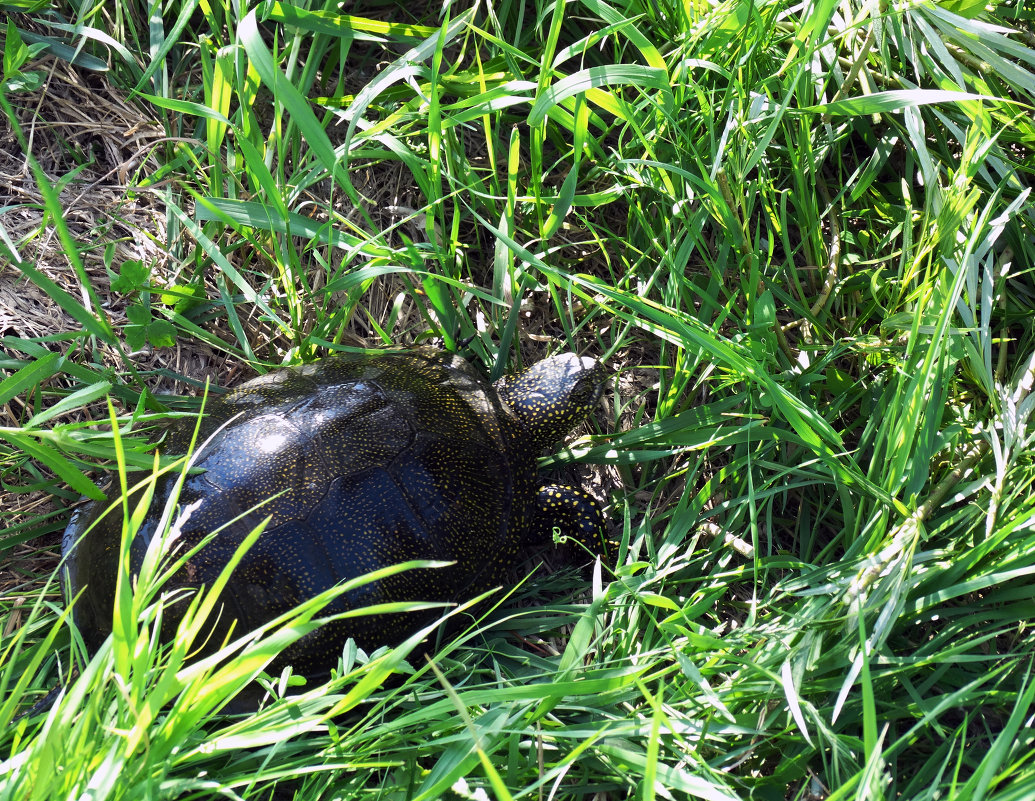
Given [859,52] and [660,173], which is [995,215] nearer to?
[859,52]

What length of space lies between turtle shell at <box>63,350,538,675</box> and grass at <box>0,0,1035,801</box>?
0.13 m

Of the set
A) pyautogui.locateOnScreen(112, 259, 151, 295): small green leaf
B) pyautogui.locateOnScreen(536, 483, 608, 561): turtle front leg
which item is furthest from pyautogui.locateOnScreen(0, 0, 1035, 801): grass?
pyautogui.locateOnScreen(536, 483, 608, 561): turtle front leg

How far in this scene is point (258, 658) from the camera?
47.1 inches

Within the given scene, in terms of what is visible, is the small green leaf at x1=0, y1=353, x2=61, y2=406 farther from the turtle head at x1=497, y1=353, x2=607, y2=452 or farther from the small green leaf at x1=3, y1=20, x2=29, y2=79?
the turtle head at x1=497, y1=353, x2=607, y2=452

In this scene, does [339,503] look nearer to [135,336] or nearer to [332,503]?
[332,503]

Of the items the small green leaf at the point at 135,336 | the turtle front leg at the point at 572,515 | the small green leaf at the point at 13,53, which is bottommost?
the turtle front leg at the point at 572,515

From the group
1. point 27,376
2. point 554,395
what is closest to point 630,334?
point 554,395

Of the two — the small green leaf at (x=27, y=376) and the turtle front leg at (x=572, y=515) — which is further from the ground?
the small green leaf at (x=27, y=376)

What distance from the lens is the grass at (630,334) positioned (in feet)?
5.09

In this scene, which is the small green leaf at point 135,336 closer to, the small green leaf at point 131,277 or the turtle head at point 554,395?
the small green leaf at point 131,277

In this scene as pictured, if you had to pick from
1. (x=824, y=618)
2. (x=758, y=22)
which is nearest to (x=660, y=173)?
(x=758, y=22)

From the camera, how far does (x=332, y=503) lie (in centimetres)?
169

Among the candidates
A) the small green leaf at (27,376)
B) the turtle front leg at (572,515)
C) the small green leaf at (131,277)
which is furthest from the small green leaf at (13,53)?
the turtle front leg at (572,515)

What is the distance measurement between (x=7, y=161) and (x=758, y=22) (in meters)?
2.32
